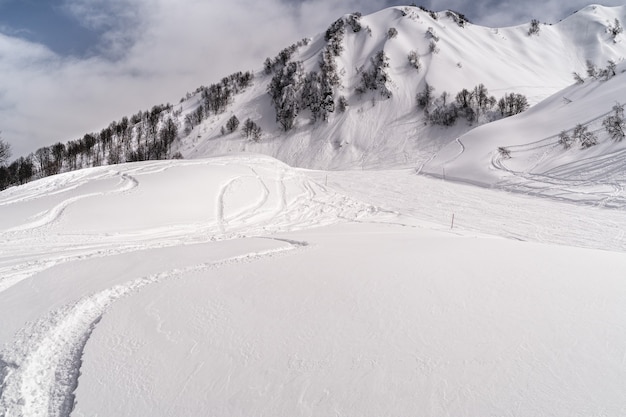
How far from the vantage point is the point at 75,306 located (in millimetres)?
4680

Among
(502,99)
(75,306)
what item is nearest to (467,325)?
(75,306)

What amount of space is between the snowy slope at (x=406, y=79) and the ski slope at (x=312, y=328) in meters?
42.5

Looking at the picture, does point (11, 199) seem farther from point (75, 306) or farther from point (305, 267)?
point (305, 267)

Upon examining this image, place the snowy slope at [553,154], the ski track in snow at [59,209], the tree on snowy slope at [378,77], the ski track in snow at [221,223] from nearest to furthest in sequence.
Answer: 1. the ski track in snow at [221,223]
2. the ski track in snow at [59,209]
3. the snowy slope at [553,154]
4. the tree on snowy slope at [378,77]

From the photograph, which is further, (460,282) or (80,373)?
(460,282)

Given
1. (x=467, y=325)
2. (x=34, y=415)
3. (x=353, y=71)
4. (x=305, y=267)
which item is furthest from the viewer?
(x=353, y=71)

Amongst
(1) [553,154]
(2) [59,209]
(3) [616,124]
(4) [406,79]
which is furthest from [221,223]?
(4) [406,79]

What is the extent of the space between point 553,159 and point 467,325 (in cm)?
2087

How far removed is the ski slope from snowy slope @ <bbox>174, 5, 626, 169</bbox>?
42.5 metres

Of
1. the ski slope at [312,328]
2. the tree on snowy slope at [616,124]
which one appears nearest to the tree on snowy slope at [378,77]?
the tree on snowy slope at [616,124]

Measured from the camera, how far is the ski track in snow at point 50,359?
118 inches

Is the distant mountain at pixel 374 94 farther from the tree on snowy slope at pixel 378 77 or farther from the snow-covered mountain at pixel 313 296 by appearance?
the snow-covered mountain at pixel 313 296

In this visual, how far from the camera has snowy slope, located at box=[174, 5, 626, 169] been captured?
186 ft

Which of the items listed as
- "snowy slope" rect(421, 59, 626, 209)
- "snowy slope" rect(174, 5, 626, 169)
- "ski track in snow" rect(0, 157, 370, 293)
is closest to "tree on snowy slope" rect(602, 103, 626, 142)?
"snowy slope" rect(421, 59, 626, 209)
